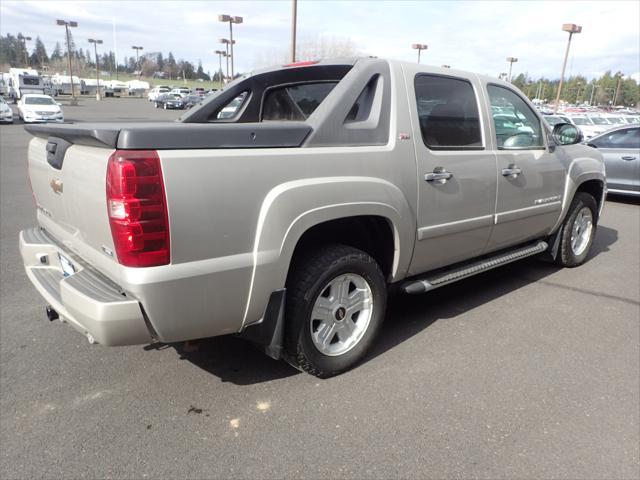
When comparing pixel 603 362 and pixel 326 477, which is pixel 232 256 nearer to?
pixel 326 477

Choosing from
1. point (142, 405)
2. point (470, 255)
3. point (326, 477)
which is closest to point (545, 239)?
point (470, 255)

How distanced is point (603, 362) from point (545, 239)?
2.08m

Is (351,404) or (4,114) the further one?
(4,114)

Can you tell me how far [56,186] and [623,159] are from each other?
1034 centimetres

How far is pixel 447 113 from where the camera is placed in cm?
364

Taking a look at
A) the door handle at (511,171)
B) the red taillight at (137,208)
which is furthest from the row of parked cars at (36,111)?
the red taillight at (137,208)

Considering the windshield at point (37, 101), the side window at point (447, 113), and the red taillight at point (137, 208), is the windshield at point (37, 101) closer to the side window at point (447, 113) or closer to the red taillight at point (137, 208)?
the side window at point (447, 113)

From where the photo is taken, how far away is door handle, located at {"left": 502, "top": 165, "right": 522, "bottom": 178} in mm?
3959

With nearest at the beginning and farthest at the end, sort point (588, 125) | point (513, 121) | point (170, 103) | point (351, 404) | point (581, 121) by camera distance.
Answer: point (351, 404) < point (513, 121) < point (588, 125) < point (581, 121) < point (170, 103)

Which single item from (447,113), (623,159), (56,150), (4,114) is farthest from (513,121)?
(4,114)

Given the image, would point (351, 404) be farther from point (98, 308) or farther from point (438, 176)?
point (438, 176)

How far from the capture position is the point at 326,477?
2.29 m

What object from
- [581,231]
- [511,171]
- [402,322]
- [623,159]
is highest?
[511,171]

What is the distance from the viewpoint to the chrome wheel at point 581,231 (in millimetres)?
5399
